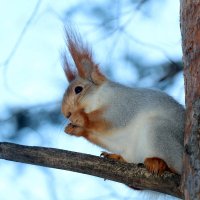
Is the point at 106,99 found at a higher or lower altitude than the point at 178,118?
higher

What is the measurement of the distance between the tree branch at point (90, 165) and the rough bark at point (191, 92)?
0.46ft

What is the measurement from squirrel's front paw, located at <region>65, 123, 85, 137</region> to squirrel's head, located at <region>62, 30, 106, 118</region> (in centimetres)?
13

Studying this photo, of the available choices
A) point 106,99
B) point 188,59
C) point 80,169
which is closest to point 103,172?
point 80,169

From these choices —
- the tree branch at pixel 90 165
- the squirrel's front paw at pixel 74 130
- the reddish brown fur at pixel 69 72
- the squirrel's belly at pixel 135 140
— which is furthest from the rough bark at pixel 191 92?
the reddish brown fur at pixel 69 72

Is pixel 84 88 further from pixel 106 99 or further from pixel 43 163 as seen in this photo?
pixel 43 163

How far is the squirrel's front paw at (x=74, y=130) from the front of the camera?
223 centimetres

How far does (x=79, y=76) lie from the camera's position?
255 cm

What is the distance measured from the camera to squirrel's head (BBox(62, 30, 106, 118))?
94.7 inches

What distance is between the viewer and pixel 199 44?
1.86 meters

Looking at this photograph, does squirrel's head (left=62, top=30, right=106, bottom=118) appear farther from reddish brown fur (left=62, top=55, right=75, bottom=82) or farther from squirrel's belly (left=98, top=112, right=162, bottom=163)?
squirrel's belly (left=98, top=112, right=162, bottom=163)

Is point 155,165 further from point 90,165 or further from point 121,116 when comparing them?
point 121,116

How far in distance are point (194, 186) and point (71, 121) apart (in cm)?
81

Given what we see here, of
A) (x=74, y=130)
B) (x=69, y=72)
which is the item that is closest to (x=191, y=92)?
(x=74, y=130)

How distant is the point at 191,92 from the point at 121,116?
1.54ft
